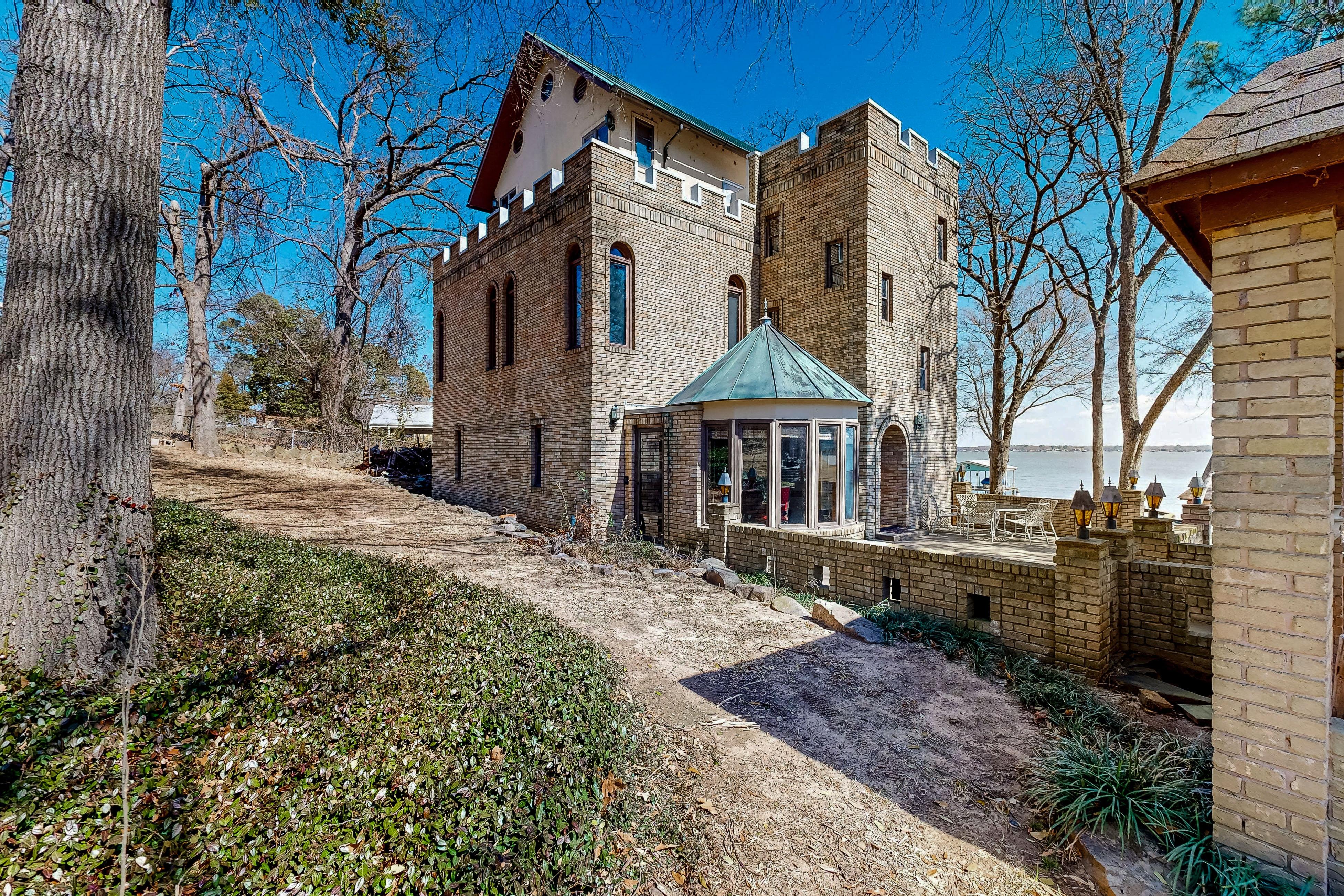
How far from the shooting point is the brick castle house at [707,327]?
989cm

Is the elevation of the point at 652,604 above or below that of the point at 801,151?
below

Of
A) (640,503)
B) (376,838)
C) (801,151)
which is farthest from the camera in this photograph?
(801,151)

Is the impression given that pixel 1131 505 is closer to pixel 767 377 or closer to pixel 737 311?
pixel 767 377

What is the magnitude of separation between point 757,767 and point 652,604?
3.40m

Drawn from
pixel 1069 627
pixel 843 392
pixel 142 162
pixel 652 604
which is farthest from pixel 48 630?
pixel 843 392

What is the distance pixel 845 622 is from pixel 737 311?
28.8ft

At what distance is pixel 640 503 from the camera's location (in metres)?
11.1

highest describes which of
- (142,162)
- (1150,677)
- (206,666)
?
(142,162)

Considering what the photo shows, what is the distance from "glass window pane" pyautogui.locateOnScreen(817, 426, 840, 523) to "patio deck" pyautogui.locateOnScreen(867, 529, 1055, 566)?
3.16 feet

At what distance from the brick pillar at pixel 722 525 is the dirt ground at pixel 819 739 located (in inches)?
52.3

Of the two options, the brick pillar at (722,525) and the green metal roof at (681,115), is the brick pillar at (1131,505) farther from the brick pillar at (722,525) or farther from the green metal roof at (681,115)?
the green metal roof at (681,115)

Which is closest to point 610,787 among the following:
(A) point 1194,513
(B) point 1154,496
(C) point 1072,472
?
(B) point 1154,496

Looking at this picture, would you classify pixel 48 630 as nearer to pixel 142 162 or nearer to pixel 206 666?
pixel 206 666

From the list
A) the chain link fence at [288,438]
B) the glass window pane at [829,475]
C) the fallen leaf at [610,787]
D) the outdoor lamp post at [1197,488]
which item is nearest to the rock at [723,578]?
the glass window pane at [829,475]
